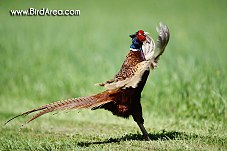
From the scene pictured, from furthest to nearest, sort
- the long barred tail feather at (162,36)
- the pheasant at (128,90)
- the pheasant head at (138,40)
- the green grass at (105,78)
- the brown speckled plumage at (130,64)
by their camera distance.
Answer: the green grass at (105,78)
the pheasant head at (138,40)
the brown speckled plumage at (130,64)
the pheasant at (128,90)
the long barred tail feather at (162,36)

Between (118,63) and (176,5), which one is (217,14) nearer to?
(176,5)

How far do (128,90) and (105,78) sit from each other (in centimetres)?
487

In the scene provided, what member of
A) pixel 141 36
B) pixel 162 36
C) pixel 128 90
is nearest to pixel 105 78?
pixel 141 36

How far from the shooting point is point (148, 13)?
65.5 ft

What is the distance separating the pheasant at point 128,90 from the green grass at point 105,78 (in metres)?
0.40

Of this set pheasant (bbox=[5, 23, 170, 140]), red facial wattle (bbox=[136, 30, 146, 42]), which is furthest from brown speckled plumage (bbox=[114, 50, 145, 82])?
red facial wattle (bbox=[136, 30, 146, 42])

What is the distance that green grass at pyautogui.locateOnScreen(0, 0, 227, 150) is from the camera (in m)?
6.47

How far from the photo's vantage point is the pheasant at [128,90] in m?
5.58

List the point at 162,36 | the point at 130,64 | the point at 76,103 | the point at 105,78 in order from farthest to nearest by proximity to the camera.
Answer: the point at 105,78, the point at 130,64, the point at 76,103, the point at 162,36

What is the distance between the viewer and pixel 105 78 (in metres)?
10.7

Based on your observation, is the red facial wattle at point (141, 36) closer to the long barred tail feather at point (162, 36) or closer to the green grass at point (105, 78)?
the long barred tail feather at point (162, 36)

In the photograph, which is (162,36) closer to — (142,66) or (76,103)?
(142,66)

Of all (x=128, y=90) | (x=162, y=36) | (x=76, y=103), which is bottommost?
(x=76, y=103)

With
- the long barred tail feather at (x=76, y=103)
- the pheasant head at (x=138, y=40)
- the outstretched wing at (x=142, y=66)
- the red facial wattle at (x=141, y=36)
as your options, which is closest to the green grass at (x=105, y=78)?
the long barred tail feather at (x=76, y=103)
